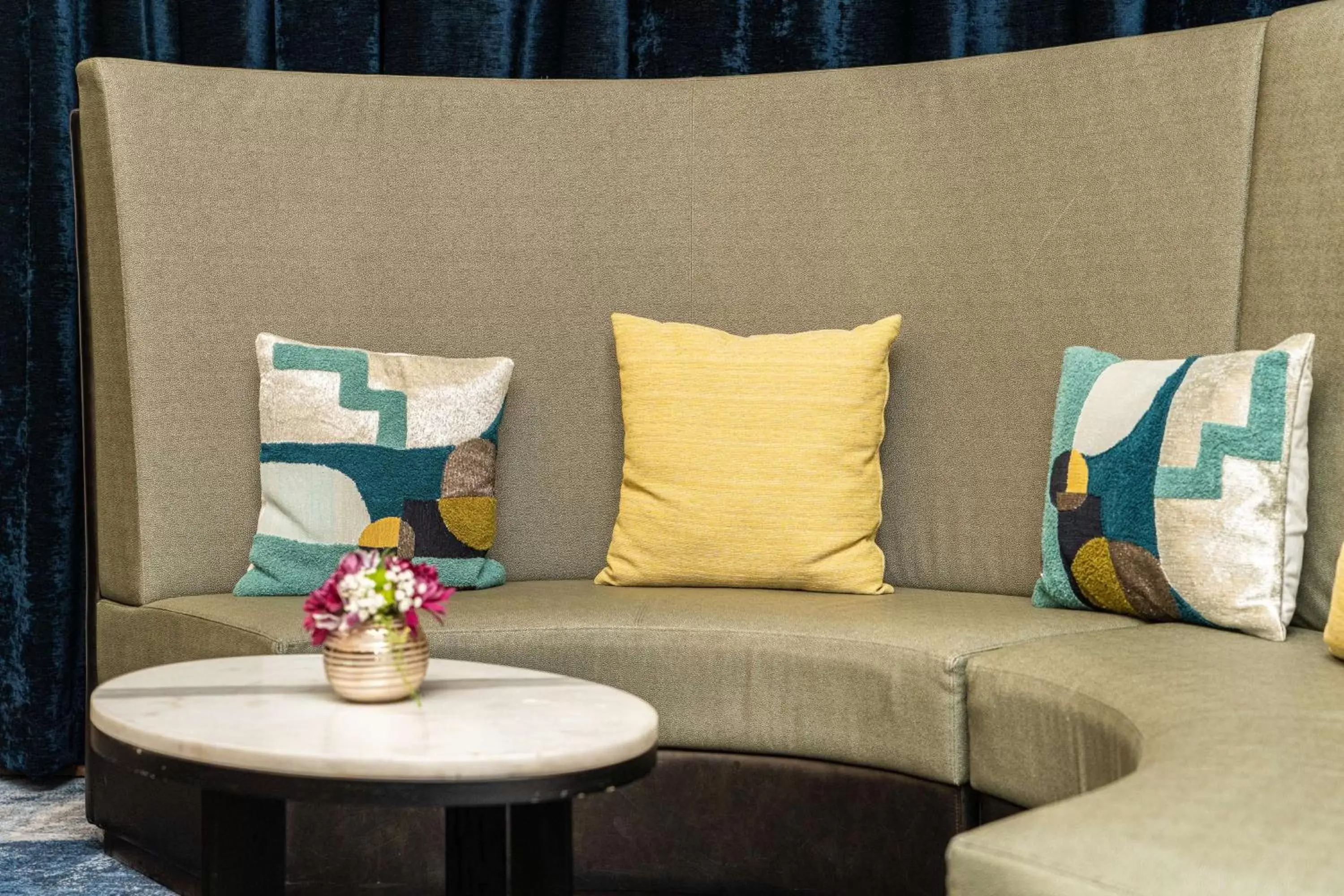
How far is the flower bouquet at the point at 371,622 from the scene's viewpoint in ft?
4.50

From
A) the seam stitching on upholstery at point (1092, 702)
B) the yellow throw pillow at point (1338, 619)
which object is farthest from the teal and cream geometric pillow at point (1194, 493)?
the seam stitching on upholstery at point (1092, 702)

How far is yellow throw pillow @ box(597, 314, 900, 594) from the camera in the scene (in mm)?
2217

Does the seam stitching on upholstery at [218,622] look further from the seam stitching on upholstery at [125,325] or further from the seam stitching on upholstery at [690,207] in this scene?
the seam stitching on upholstery at [690,207]

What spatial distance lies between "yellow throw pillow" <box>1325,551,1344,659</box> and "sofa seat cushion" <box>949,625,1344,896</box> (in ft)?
0.07

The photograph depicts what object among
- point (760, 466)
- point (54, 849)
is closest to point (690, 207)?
point (760, 466)

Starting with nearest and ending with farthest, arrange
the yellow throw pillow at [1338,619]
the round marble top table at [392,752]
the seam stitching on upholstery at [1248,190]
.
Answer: the round marble top table at [392,752] < the yellow throw pillow at [1338,619] < the seam stitching on upholstery at [1248,190]

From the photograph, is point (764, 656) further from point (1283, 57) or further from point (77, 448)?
point (77, 448)

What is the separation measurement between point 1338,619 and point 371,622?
104cm

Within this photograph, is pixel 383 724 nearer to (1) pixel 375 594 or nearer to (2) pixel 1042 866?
(1) pixel 375 594

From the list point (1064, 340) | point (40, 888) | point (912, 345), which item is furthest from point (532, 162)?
point (40, 888)

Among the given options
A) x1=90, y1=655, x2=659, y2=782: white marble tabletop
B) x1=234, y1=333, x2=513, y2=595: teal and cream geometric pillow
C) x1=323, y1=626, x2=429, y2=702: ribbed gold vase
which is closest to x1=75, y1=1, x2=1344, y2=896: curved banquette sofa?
x1=234, y1=333, x2=513, y2=595: teal and cream geometric pillow

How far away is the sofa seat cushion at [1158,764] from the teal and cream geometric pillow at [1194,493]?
0.06 metres

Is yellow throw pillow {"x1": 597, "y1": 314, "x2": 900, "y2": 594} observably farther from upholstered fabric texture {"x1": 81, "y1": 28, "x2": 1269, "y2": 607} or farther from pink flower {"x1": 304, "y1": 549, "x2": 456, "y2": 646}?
pink flower {"x1": 304, "y1": 549, "x2": 456, "y2": 646}

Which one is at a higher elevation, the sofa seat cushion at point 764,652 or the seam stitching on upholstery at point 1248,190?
the seam stitching on upholstery at point 1248,190
